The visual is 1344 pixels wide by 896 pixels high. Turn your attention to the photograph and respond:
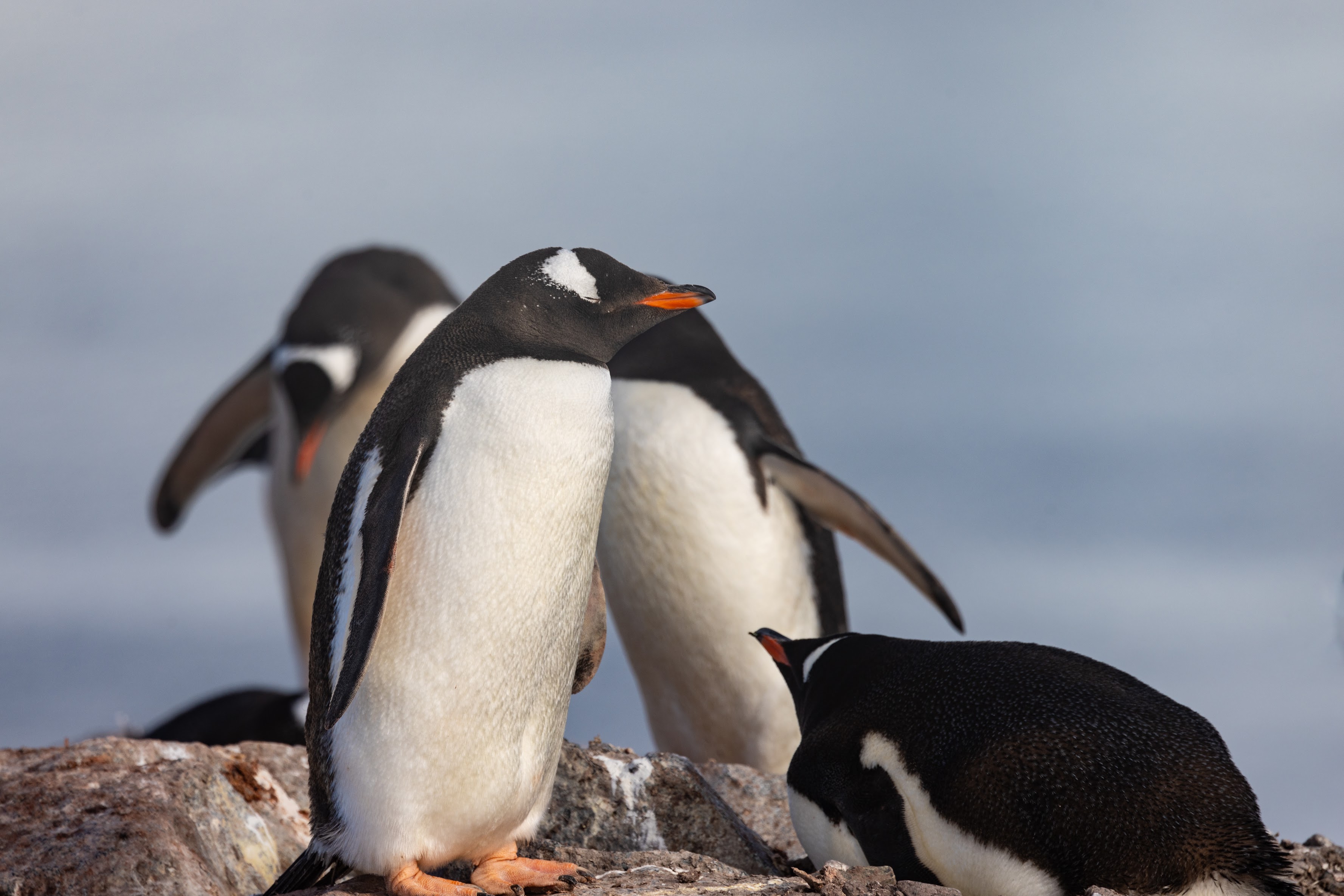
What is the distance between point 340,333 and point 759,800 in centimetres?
434

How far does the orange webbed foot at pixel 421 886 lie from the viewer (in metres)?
2.88

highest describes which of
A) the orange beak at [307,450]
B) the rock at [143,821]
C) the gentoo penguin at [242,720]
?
the orange beak at [307,450]

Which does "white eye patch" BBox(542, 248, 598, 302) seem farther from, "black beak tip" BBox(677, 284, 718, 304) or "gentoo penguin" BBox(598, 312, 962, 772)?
"gentoo penguin" BBox(598, 312, 962, 772)

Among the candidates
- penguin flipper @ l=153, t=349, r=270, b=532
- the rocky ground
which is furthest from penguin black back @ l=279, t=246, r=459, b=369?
the rocky ground

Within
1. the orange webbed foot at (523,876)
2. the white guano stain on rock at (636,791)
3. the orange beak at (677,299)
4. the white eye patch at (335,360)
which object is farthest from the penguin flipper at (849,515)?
the orange webbed foot at (523,876)

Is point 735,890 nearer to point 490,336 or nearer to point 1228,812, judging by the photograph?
point 1228,812

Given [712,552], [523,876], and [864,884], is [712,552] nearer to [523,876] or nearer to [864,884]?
[523,876]

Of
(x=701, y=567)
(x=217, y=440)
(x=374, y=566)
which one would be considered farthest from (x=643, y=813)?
(x=217, y=440)

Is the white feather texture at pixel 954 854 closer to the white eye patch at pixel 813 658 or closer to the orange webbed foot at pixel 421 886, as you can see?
the white eye patch at pixel 813 658

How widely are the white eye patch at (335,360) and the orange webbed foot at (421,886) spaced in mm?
5125

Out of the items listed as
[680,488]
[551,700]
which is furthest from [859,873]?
[680,488]

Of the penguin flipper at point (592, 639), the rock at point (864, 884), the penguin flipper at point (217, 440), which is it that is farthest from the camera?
the penguin flipper at point (217, 440)

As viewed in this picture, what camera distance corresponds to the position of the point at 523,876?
297cm

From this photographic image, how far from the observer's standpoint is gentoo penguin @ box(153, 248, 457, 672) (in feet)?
25.4
